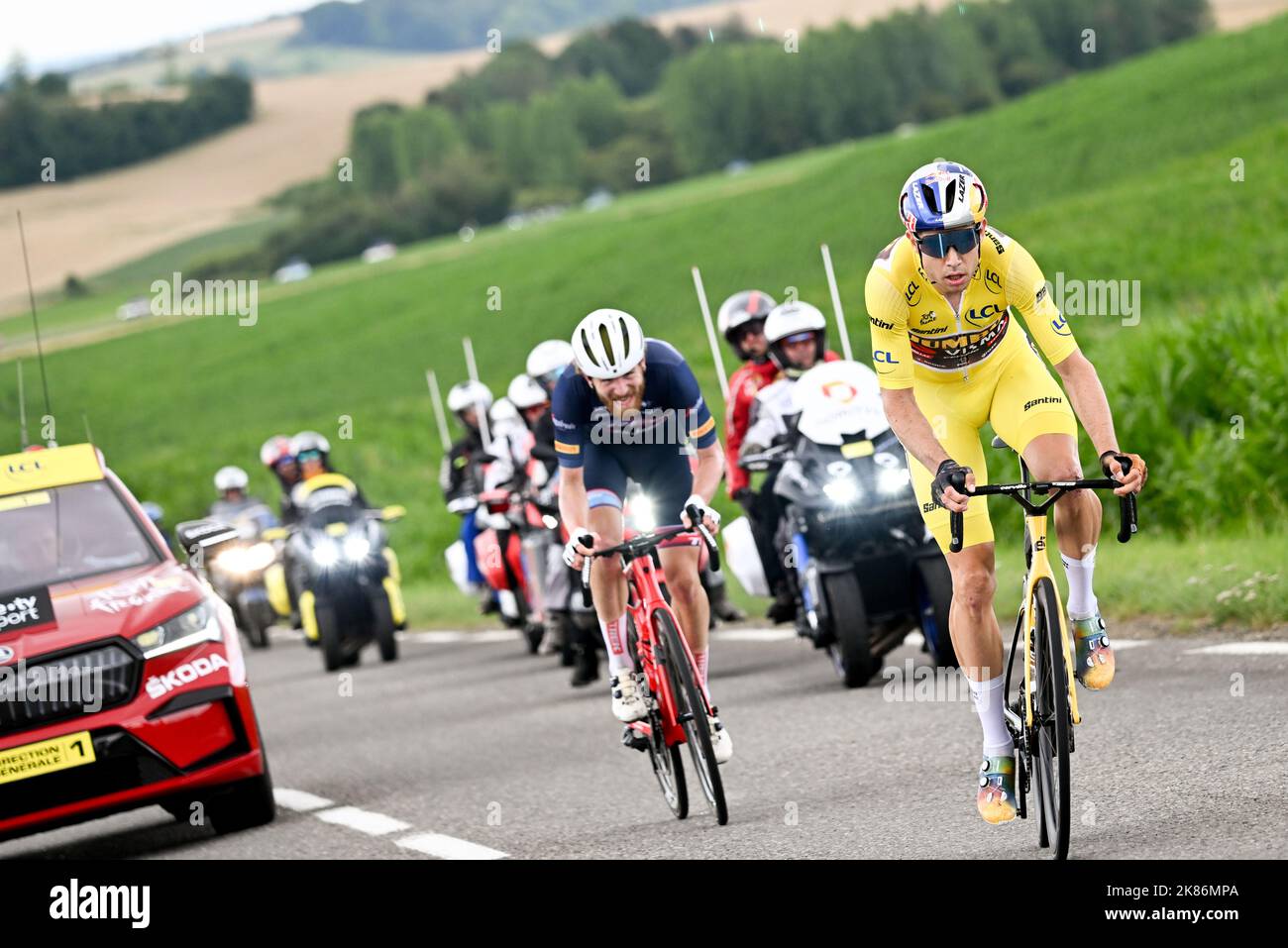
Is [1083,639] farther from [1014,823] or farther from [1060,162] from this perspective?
[1060,162]

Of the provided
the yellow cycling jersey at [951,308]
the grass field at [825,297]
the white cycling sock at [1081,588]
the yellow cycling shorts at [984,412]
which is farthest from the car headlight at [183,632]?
the grass field at [825,297]

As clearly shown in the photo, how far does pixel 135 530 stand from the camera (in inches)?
410

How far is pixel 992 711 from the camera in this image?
698 cm

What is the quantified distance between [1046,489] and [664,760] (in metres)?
2.69

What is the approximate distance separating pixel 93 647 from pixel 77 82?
174 metres

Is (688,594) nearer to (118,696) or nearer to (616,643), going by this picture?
(616,643)

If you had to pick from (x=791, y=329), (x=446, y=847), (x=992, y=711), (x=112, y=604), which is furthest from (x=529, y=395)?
(x=992, y=711)

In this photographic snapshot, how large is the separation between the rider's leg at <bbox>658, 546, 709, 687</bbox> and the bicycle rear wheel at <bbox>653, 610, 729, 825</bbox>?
1.76 feet

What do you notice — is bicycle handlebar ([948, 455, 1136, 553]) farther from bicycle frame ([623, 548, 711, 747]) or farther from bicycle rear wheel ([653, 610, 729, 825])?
bicycle frame ([623, 548, 711, 747])

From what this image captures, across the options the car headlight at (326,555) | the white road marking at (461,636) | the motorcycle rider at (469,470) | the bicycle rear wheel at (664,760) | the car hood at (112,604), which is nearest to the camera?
the bicycle rear wheel at (664,760)

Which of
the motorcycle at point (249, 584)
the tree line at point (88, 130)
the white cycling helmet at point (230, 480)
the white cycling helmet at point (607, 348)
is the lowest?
the motorcycle at point (249, 584)

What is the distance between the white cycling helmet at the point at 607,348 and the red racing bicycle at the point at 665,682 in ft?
2.15

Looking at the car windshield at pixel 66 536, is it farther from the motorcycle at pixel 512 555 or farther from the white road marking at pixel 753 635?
the white road marking at pixel 753 635

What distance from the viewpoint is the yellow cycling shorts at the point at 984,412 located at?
7.14 metres
